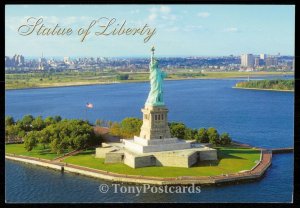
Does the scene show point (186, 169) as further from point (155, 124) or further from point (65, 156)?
point (65, 156)

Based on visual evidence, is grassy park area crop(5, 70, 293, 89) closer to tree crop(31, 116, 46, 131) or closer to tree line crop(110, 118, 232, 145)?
tree crop(31, 116, 46, 131)

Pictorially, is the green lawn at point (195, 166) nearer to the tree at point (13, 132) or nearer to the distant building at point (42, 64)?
the tree at point (13, 132)

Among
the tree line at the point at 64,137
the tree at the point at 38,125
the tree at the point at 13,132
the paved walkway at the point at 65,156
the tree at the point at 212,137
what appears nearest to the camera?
the paved walkway at the point at 65,156

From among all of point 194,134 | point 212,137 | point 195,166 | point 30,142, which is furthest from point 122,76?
point 195,166

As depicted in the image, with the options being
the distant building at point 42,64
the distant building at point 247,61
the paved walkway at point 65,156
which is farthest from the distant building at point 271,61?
the paved walkway at point 65,156

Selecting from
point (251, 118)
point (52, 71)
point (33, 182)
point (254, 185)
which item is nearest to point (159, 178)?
point (254, 185)

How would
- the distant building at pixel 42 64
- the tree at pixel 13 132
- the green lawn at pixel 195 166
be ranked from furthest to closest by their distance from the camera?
the distant building at pixel 42 64, the tree at pixel 13 132, the green lawn at pixel 195 166
